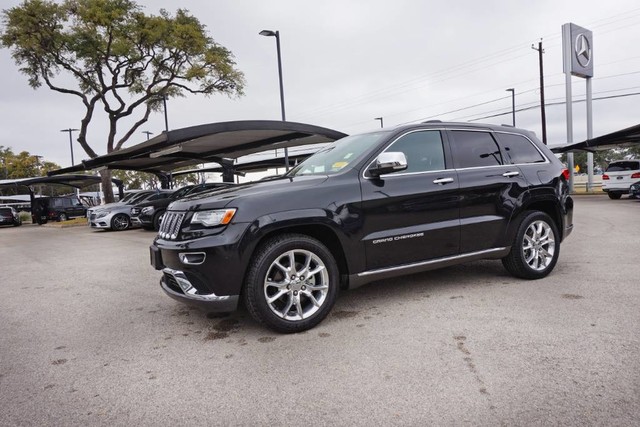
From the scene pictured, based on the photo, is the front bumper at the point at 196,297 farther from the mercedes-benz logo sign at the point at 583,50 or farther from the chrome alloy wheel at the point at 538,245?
the mercedes-benz logo sign at the point at 583,50

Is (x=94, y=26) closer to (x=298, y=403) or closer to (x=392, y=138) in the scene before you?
(x=392, y=138)

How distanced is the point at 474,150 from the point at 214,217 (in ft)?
9.71

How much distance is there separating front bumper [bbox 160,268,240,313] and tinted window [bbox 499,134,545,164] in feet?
11.7

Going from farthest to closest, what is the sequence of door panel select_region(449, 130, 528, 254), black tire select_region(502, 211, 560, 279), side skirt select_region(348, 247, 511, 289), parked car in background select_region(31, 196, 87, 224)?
1. parked car in background select_region(31, 196, 87, 224)
2. black tire select_region(502, 211, 560, 279)
3. door panel select_region(449, 130, 528, 254)
4. side skirt select_region(348, 247, 511, 289)

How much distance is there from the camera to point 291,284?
374 cm

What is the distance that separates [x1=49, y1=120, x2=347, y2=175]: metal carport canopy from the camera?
12938mm

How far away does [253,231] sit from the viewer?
3611 mm

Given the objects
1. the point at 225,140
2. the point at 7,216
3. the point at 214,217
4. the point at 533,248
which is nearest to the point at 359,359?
the point at 214,217

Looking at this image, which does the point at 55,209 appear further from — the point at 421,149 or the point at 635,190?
the point at 635,190

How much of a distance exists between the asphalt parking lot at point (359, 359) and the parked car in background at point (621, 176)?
16.0 m

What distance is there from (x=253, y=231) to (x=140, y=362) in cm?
128

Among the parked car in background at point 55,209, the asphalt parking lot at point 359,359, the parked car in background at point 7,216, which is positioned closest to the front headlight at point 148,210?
the asphalt parking lot at point 359,359

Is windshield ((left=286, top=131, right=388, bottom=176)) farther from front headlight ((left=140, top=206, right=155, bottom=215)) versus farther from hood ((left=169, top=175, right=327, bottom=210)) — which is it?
front headlight ((left=140, top=206, right=155, bottom=215))

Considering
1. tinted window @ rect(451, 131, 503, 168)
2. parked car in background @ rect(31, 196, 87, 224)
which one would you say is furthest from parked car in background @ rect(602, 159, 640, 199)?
parked car in background @ rect(31, 196, 87, 224)
